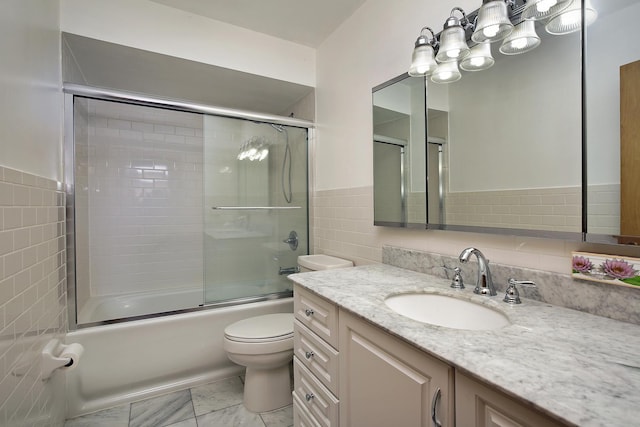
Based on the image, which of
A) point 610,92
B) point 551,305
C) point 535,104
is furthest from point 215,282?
point 610,92

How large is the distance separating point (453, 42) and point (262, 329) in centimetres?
176

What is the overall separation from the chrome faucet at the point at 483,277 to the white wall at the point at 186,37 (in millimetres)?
1916

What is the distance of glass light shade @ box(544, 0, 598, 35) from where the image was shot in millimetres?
889

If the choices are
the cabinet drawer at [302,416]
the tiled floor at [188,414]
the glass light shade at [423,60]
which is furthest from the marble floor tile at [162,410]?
the glass light shade at [423,60]

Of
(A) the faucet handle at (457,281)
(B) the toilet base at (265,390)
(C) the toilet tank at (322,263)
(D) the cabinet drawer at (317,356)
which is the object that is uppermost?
(A) the faucet handle at (457,281)

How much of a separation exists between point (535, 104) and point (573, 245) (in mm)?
506

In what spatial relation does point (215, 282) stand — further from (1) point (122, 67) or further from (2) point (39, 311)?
(1) point (122, 67)

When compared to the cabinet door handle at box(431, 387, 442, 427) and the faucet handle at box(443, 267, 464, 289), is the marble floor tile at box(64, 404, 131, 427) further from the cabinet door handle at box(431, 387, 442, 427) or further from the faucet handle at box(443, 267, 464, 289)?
the faucet handle at box(443, 267, 464, 289)

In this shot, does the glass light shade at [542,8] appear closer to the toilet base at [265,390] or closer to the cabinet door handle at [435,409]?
the cabinet door handle at [435,409]

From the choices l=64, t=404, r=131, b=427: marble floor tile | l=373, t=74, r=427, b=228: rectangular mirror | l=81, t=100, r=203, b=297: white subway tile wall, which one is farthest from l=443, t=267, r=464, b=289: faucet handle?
l=81, t=100, r=203, b=297: white subway tile wall

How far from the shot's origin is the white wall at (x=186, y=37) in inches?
66.4

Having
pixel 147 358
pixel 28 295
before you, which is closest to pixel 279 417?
pixel 147 358

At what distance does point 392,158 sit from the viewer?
164cm

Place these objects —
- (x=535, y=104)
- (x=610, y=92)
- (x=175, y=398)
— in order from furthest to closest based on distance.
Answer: (x=175, y=398)
(x=535, y=104)
(x=610, y=92)
